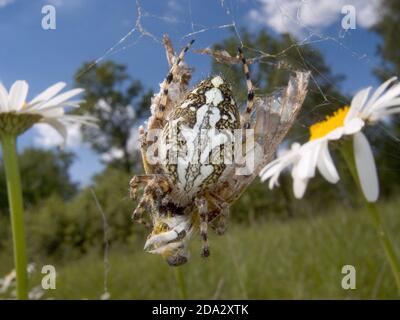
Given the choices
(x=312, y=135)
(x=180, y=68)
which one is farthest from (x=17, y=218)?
(x=312, y=135)

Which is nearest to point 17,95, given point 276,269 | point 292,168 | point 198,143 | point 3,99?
point 3,99

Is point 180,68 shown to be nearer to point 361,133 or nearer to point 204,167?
point 204,167

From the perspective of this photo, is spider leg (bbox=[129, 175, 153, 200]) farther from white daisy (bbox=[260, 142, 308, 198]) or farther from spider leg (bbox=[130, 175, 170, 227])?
white daisy (bbox=[260, 142, 308, 198])

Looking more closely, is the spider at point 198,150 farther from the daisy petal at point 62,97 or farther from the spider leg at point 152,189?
the daisy petal at point 62,97

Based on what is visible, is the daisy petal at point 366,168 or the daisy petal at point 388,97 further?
the daisy petal at point 388,97

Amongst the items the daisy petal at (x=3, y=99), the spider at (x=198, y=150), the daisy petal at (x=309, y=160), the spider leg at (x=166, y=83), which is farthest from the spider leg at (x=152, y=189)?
the daisy petal at (x=3, y=99)
